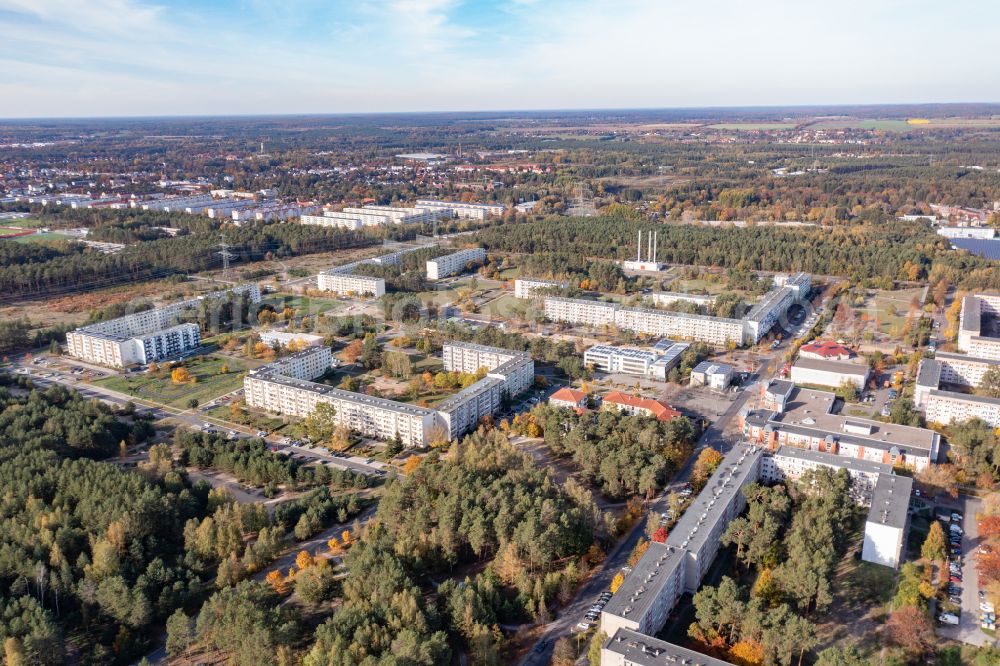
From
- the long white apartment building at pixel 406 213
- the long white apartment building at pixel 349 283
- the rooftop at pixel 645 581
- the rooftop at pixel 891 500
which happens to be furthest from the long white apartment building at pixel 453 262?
the rooftop at pixel 645 581

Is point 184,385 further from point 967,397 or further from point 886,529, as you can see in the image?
point 967,397

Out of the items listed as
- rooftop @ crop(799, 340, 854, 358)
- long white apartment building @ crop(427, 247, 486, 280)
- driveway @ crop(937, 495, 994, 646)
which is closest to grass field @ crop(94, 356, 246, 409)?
long white apartment building @ crop(427, 247, 486, 280)

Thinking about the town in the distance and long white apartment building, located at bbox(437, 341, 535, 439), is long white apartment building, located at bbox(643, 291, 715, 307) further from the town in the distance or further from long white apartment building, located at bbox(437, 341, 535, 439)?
long white apartment building, located at bbox(437, 341, 535, 439)

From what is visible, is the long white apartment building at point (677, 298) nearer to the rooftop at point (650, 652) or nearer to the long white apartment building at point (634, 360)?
the long white apartment building at point (634, 360)

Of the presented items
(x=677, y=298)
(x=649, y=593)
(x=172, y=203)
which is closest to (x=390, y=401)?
(x=649, y=593)

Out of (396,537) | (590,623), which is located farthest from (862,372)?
(396,537)

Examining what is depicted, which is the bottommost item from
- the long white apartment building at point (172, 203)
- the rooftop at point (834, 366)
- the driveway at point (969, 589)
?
the driveway at point (969, 589)
